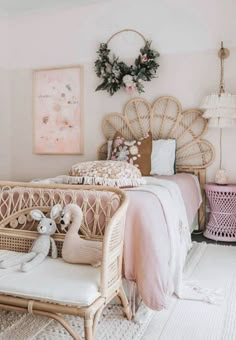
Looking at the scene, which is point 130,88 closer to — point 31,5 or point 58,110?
point 58,110

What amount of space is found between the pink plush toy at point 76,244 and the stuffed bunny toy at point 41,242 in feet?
0.22

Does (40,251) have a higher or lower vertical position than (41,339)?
higher

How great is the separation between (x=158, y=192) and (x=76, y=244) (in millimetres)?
738

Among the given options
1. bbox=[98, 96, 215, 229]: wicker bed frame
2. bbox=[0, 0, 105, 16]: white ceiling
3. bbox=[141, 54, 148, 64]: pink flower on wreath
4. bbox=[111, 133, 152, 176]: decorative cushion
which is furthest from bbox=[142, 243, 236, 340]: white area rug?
bbox=[0, 0, 105, 16]: white ceiling

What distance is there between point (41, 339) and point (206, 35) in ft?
10.5

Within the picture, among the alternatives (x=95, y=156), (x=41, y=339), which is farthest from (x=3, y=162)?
(x=41, y=339)

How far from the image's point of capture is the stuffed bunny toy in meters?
1.73

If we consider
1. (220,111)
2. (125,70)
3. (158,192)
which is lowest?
(158,192)

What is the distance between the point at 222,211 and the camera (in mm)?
3447

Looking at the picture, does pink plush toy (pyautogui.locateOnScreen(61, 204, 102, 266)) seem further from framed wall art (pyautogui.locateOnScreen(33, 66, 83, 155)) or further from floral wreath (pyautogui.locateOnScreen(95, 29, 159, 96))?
framed wall art (pyautogui.locateOnScreen(33, 66, 83, 155))

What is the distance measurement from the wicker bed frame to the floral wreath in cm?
20

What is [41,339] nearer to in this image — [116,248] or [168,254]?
[116,248]

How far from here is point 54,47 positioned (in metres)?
4.32

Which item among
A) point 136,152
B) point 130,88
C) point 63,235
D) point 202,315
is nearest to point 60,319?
point 63,235
